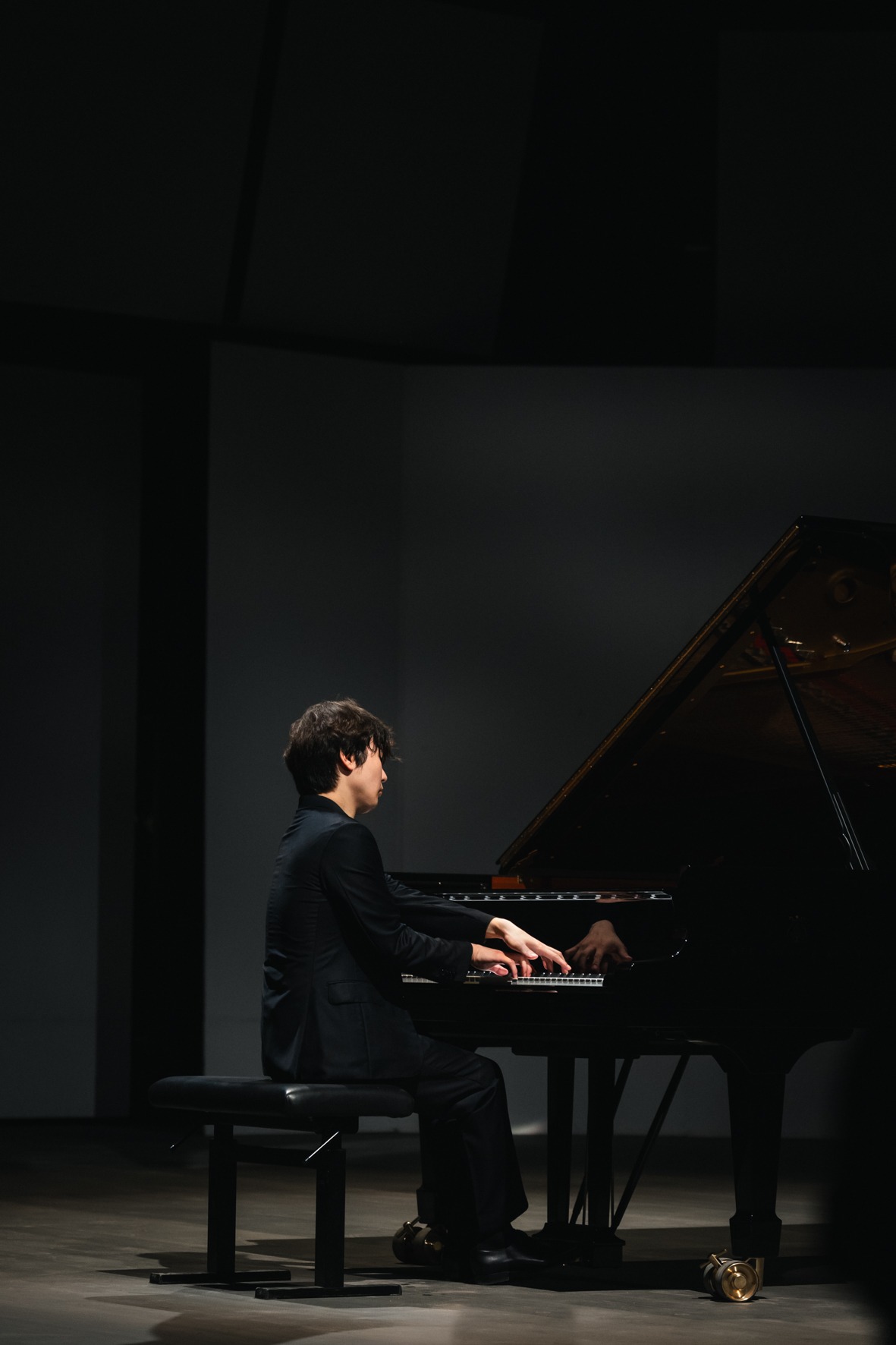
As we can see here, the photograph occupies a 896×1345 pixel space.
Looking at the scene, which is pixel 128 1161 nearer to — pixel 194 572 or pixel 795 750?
pixel 194 572

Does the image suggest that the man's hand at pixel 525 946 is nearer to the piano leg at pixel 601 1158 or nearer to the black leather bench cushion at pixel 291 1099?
the piano leg at pixel 601 1158

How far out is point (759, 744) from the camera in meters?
4.95

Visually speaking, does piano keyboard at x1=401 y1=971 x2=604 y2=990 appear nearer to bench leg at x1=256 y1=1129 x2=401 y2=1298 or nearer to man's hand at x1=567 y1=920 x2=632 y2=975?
man's hand at x1=567 y1=920 x2=632 y2=975

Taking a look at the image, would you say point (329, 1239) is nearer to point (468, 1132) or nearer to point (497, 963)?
point (468, 1132)

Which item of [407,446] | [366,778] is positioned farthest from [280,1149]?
[407,446]

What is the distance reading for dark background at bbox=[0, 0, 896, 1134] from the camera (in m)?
8.28

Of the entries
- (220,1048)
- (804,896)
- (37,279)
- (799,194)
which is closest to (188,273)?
(37,279)

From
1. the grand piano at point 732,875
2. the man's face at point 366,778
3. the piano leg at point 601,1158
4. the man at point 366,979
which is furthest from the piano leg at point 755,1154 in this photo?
the man's face at point 366,778

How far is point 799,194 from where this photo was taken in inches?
339

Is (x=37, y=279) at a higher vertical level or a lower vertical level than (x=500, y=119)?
lower

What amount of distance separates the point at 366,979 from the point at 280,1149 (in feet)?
1.33

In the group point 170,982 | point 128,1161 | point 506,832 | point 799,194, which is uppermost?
point 799,194

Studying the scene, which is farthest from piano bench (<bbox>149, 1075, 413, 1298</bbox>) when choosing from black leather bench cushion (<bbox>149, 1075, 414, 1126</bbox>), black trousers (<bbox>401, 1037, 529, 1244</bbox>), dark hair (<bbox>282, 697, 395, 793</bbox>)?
dark hair (<bbox>282, 697, 395, 793</bbox>)

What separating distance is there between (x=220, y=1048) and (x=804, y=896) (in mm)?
4288
